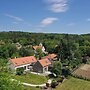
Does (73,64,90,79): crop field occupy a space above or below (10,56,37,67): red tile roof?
below

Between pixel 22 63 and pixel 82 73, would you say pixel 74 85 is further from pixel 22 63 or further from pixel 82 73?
pixel 22 63

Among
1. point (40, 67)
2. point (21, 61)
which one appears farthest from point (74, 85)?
point (21, 61)

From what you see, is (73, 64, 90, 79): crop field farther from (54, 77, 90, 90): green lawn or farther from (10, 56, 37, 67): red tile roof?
(10, 56, 37, 67): red tile roof

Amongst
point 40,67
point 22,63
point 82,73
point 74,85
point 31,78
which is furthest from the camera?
point 22,63

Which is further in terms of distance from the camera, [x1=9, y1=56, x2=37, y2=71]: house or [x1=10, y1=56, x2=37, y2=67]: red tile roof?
[x1=10, y1=56, x2=37, y2=67]: red tile roof

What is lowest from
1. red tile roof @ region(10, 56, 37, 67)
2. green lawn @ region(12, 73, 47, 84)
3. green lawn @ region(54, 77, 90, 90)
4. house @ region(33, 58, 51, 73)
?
green lawn @ region(54, 77, 90, 90)

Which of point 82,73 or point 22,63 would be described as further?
point 22,63

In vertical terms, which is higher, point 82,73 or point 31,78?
point 82,73

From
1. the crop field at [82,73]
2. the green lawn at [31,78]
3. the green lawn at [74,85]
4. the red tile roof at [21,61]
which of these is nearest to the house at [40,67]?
the red tile roof at [21,61]

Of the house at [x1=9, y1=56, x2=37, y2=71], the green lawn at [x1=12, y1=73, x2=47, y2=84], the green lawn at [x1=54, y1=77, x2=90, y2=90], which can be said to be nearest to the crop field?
the green lawn at [x1=54, y1=77, x2=90, y2=90]
